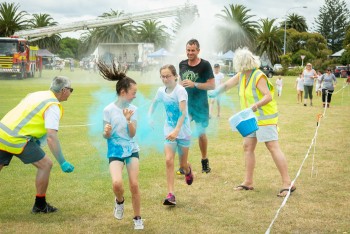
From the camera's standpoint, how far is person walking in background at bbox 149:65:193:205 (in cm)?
561

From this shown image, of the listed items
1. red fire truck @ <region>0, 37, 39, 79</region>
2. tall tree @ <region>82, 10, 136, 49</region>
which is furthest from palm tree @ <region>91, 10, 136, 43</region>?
red fire truck @ <region>0, 37, 39, 79</region>

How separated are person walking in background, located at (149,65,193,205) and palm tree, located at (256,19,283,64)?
8044 centimetres

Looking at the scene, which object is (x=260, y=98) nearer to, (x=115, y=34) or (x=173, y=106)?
(x=173, y=106)

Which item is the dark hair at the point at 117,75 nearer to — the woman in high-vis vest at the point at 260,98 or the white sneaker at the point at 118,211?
the white sneaker at the point at 118,211

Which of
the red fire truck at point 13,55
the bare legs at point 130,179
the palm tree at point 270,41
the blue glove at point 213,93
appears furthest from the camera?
the palm tree at point 270,41

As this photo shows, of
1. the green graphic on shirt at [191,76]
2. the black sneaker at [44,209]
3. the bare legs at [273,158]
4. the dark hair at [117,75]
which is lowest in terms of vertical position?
the black sneaker at [44,209]

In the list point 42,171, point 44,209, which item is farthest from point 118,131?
point 44,209

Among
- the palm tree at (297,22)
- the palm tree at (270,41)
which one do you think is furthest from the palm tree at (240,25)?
the palm tree at (297,22)

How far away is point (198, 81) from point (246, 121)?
4.99 ft

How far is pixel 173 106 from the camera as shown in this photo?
5758 millimetres

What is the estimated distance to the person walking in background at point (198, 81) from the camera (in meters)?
6.90

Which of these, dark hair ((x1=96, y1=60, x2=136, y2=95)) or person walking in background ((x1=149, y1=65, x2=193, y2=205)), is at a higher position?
dark hair ((x1=96, y1=60, x2=136, y2=95))

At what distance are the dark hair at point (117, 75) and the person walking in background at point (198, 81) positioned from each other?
197 cm

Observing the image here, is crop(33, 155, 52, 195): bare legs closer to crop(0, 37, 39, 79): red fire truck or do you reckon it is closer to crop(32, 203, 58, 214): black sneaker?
crop(32, 203, 58, 214): black sneaker
